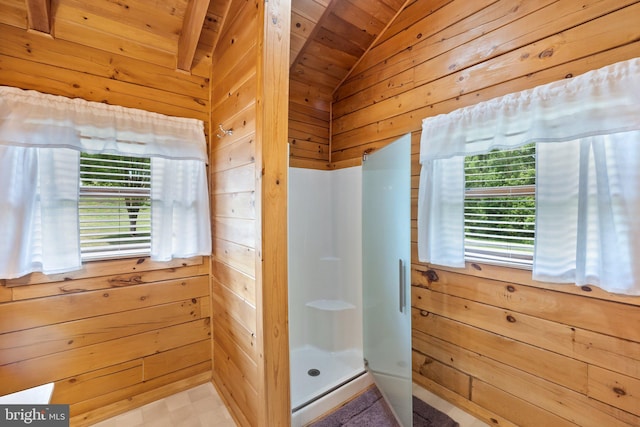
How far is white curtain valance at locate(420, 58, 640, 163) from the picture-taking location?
1178 millimetres

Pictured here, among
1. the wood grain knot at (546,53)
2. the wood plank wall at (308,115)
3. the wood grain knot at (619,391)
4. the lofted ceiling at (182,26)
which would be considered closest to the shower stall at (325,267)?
the wood plank wall at (308,115)

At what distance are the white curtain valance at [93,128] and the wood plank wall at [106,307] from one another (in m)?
0.10

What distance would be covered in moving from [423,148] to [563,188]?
81cm

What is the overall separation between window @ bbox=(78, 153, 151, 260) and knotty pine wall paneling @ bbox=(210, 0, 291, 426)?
0.58 m

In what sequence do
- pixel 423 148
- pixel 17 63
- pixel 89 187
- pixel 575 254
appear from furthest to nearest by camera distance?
pixel 423 148 < pixel 89 187 < pixel 17 63 < pixel 575 254

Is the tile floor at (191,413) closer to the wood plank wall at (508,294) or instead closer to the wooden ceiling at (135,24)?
the wood plank wall at (508,294)

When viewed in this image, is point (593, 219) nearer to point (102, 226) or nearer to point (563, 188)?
point (563, 188)

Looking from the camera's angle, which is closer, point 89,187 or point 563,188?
point 563,188

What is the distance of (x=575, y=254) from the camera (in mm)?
1322

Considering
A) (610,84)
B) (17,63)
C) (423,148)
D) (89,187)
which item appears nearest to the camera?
(610,84)

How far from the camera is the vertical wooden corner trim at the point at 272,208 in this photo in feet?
4.39

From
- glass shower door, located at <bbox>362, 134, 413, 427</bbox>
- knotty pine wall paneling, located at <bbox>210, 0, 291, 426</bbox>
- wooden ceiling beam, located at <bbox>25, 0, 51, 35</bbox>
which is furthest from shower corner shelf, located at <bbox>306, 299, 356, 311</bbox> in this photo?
wooden ceiling beam, located at <bbox>25, 0, 51, 35</bbox>

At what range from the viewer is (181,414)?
1.75m

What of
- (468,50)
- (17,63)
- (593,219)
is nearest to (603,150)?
(593,219)
